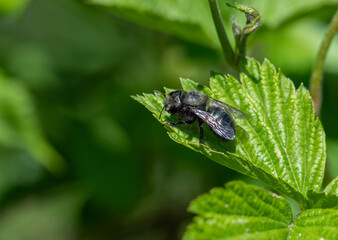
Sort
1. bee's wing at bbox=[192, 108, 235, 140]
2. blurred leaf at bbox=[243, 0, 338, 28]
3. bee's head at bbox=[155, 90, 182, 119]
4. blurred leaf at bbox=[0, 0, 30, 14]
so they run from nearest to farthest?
bee's wing at bbox=[192, 108, 235, 140] < bee's head at bbox=[155, 90, 182, 119] < blurred leaf at bbox=[0, 0, 30, 14] < blurred leaf at bbox=[243, 0, 338, 28]

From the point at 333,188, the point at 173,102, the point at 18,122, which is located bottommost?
the point at 333,188

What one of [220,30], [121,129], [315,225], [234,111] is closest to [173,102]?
[234,111]

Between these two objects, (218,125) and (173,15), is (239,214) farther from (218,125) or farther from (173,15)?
(173,15)

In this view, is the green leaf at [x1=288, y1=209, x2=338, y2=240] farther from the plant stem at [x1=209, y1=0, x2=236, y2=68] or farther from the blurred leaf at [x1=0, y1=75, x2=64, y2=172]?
the blurred leaf at [x1=0, y1=75, x2=64, y2=172]

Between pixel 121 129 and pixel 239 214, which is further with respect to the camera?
pixel 121 129

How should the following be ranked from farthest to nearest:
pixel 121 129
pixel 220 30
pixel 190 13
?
pixel 121 129
pixel 190 13
pixel 220 30

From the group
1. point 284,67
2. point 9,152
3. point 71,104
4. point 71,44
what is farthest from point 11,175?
point 284,67

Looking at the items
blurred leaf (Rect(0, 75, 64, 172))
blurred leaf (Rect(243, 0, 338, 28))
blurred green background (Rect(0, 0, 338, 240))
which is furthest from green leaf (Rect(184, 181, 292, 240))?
blurred leaf (Rect(0, 75, 64, 172))

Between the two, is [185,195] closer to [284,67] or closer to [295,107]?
[284,67]
